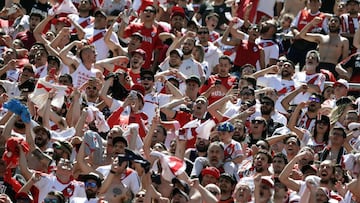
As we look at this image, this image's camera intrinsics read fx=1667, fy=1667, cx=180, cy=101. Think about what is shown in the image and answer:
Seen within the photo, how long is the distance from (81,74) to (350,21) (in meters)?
4.17

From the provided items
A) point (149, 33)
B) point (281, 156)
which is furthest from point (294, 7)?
point (281, 156)

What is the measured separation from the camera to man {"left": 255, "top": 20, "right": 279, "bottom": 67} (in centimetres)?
2369

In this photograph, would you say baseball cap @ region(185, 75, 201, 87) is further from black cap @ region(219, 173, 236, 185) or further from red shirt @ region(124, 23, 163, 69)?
black cap @ region(219, 173, 236, 185)

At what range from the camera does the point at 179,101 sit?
21500 millimetres

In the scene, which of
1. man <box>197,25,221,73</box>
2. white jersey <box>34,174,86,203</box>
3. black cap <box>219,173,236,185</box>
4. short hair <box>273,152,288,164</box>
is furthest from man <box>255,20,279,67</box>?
white jersey <box>34,174,86,203</box>

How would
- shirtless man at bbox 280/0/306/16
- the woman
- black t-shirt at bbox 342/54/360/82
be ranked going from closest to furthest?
the woman < black t-shirt at bbox 342/54/360/82 < shirtless man at bbox 280/0/306/16

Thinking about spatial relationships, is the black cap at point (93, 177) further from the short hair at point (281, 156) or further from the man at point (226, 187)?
the short hair at point (281, 156)

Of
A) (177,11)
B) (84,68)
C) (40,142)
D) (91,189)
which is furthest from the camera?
(177,11)

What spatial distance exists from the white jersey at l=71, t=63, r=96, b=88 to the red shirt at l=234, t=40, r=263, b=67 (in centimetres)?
245

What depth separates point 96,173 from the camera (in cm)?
1869

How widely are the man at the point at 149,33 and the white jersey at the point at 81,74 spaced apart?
63.7 inches

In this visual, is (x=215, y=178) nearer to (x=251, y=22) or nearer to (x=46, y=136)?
→ (x=46, y=136)

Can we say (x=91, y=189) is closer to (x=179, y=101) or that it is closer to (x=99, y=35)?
(x=179, y=101)

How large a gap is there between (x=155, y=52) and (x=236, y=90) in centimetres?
230
